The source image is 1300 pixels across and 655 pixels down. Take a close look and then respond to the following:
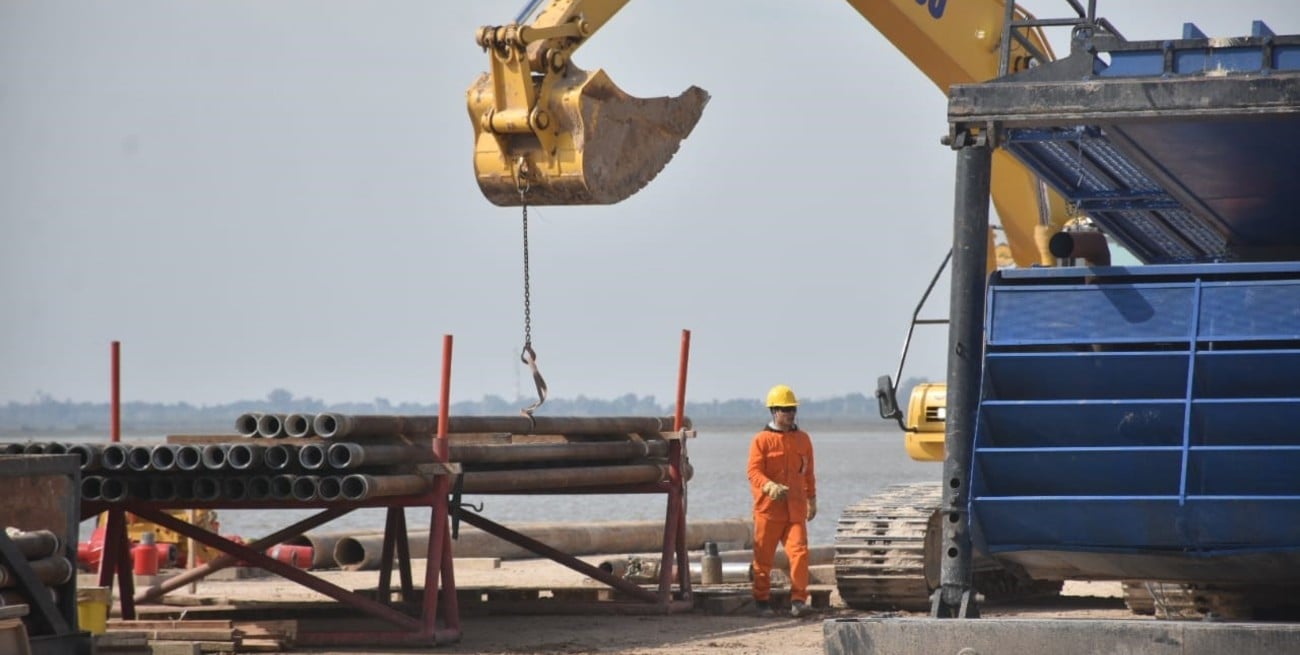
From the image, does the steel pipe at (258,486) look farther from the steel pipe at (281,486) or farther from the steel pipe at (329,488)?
the steel pipe at (329,488)

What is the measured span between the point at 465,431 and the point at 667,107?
2693mm

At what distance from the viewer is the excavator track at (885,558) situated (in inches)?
632

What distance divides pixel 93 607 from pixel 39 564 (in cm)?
178

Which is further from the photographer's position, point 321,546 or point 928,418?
point 321,546

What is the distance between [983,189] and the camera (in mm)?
8242

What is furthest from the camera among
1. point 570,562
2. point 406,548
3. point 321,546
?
point 321,546

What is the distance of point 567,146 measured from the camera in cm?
1272

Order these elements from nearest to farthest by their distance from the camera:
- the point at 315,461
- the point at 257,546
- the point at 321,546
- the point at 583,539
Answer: the point at 315,461 → the point at 257,546 → the point at 321,546 → the point at 583,539

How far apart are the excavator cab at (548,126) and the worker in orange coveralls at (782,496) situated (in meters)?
3.48

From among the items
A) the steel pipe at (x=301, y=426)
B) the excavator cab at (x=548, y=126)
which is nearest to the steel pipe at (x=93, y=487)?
the steel pipe at (x=301, y=426)

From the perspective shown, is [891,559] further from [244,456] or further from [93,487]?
[93,487]

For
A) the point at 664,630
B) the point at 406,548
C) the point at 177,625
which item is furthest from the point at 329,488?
the point at 406,548

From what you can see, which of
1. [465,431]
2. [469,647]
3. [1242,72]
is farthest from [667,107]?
A: [1242,72]

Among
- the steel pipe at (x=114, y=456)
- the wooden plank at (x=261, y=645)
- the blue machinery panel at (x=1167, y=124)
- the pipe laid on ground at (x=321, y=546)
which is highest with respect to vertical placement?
the blue machinery panel at (x=1167, y=124)
